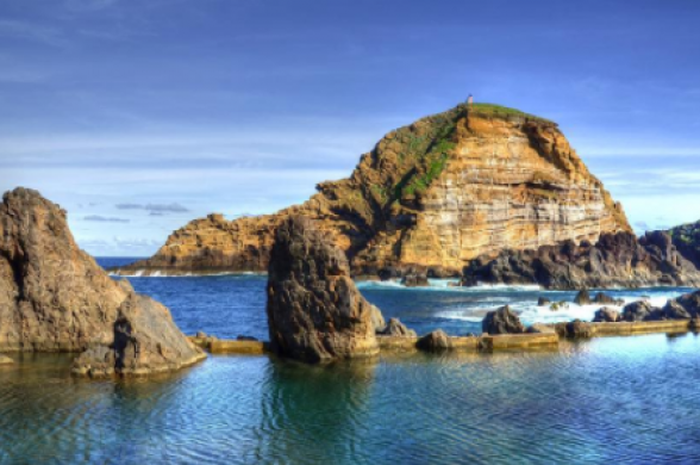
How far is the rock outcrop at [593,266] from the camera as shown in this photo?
102 meters

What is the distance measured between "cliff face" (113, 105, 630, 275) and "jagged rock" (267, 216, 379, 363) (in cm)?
9338

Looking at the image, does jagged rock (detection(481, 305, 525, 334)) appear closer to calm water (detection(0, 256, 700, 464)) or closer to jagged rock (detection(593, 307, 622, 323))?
calm water (detection(0, 256, 700, 464))

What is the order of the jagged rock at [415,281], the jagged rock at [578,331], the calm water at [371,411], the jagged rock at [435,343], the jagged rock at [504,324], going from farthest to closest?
the jagged rock at [415,281], the jagged rock at [578,331], the jagged rock at [504,324], the jagged rock at [435,343], the calm water at [371,411]

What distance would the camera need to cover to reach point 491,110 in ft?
491

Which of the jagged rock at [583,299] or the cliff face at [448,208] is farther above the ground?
the cliff face at [448,208]

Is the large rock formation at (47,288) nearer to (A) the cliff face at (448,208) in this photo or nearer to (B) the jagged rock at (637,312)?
(B) the jagged rock at (637,312)

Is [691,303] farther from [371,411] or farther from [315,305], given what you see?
[371,411]

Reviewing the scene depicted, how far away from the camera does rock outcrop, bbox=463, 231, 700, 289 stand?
102m

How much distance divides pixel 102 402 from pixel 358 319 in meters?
11.4

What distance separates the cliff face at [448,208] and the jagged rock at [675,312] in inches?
3038

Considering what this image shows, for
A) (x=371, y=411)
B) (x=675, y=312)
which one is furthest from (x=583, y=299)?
(x=371, y=411)

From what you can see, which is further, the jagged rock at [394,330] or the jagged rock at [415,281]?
the jagged rock at [415,281]

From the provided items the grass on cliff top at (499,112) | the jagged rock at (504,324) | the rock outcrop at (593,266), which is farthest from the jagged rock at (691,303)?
the grass on cliff top at (499,112)

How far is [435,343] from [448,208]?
100375mm
